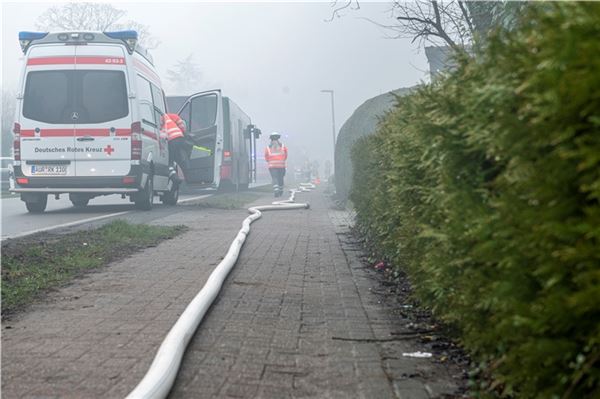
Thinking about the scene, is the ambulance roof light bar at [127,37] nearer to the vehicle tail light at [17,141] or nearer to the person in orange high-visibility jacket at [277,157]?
the vehicle tail light at [17,141]

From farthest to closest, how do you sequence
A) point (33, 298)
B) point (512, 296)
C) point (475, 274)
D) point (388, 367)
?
point (33, 298) → point (388, 367) → point (475, 274) → point (512, 296)

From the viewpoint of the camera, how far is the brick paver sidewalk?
4004mm

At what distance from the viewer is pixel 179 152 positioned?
22.1 meters

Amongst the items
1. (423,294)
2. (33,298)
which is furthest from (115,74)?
(423,294)

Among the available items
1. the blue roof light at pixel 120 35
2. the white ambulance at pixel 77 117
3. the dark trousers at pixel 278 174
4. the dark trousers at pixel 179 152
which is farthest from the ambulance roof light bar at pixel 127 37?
the dark trousers at pixel 278 174

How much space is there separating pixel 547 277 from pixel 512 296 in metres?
0.26

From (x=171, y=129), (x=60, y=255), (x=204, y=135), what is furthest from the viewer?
(x=204, y=135)

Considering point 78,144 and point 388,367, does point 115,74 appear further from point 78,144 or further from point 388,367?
point 388,367

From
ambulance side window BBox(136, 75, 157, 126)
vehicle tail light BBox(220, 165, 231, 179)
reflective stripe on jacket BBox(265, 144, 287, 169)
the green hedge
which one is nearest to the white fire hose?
the green hedge

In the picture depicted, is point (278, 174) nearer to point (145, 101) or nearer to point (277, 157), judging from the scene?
point (277, 157)

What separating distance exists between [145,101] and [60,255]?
9321 mm

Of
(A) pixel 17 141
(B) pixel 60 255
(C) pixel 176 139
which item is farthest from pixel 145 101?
(B) pixel 60 255

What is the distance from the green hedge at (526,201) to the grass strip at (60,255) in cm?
366

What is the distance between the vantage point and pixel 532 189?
277 cm
